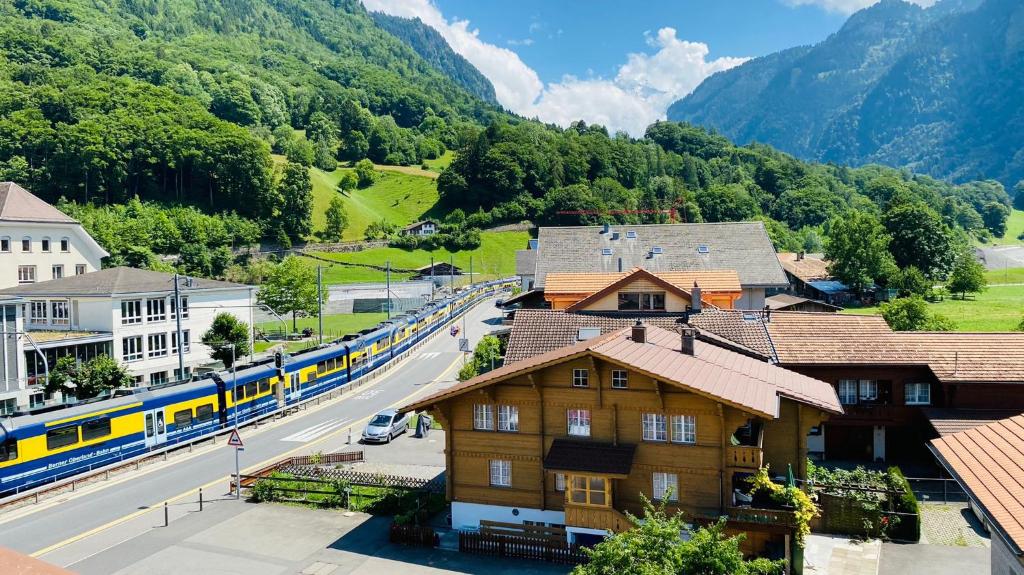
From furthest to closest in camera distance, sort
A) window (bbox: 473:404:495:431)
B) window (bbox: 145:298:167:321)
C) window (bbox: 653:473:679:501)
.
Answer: window (bbox: 145:298:167:321) < window (bbox: 473:404:495:431) < window (bbox: 653:473:679:501)

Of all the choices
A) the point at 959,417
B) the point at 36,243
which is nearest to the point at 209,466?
the point at 959,417

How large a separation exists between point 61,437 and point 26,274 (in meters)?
40.6

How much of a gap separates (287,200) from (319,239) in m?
8.55

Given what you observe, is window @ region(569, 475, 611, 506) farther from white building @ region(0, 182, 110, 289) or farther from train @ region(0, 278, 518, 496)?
white building @ region(0, 182, 110, 289)

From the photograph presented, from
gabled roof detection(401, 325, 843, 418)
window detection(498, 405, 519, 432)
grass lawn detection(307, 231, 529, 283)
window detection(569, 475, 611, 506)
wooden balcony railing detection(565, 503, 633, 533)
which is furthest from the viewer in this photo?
grass lawn detection(307, 231, 529, 283)

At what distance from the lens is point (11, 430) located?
947 inches

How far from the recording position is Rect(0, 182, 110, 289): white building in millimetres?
56719

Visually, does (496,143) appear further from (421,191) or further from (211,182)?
(211,182)

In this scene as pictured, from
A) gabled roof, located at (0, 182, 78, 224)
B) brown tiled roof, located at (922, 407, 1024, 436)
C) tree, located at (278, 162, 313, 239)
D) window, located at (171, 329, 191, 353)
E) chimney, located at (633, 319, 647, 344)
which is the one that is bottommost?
brown tiled roof, located at (922, 407, 1024, 436)

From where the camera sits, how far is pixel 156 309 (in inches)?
1866

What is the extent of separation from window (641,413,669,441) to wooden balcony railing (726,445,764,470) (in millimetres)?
1880

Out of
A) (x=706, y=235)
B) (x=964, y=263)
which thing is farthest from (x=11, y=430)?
(x=964, y=263)

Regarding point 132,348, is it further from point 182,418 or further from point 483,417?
point 483,417

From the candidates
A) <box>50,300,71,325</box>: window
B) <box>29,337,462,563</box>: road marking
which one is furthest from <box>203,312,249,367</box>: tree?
<box>29,337,462,563</box>: road marking
